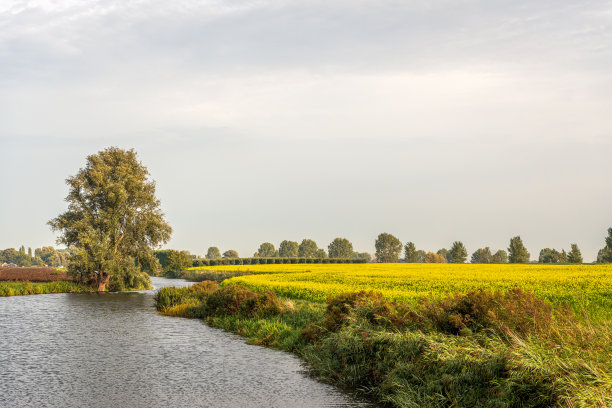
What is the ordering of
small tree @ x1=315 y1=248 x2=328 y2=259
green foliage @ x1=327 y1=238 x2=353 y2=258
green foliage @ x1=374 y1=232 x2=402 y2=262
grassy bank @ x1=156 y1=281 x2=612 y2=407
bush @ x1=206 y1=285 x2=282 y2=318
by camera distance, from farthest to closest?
small tree @ x1=315 y1=248 x2=328 y2=259
green foliage @ x1=327 y1=238 x2=353 y2=258
green foliage @ x1=374 y1=232 x2=402 y2=262
bush @ x1=206 y1=285 x2=282 y2=318
grassy bank @ x1=156 y1=281 x2=612 y2=407

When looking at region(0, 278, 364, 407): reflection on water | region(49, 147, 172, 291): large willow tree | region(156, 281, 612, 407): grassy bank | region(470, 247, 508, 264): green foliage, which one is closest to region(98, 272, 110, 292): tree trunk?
region(49, 147, 172, 291): large willow tree

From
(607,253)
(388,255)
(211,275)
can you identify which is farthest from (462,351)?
(388,255)

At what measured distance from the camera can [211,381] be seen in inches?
550

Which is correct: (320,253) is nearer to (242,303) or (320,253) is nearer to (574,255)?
(574,255)

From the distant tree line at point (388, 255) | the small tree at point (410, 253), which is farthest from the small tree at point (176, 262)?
the small tree at point (410, 253)

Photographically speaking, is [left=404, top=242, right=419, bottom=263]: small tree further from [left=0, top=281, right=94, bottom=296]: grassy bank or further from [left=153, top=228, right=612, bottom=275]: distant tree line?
[left=0, top=281, right=94, bottom=296]: grassy bank

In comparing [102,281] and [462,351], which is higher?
[462,351]

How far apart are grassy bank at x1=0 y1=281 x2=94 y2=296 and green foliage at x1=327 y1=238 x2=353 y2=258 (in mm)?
133966

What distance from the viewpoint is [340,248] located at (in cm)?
18400

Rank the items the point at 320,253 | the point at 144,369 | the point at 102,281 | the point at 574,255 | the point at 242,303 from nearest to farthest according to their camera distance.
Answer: the point at 144,369 < the point at 242,303 < the point at 102,281 < the point at 574,255 < the point at 320,253

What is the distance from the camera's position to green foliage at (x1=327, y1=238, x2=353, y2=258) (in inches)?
7210

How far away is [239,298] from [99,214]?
109ft

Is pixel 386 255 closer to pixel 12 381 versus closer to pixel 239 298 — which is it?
pixel 239 298

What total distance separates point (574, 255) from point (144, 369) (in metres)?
121
